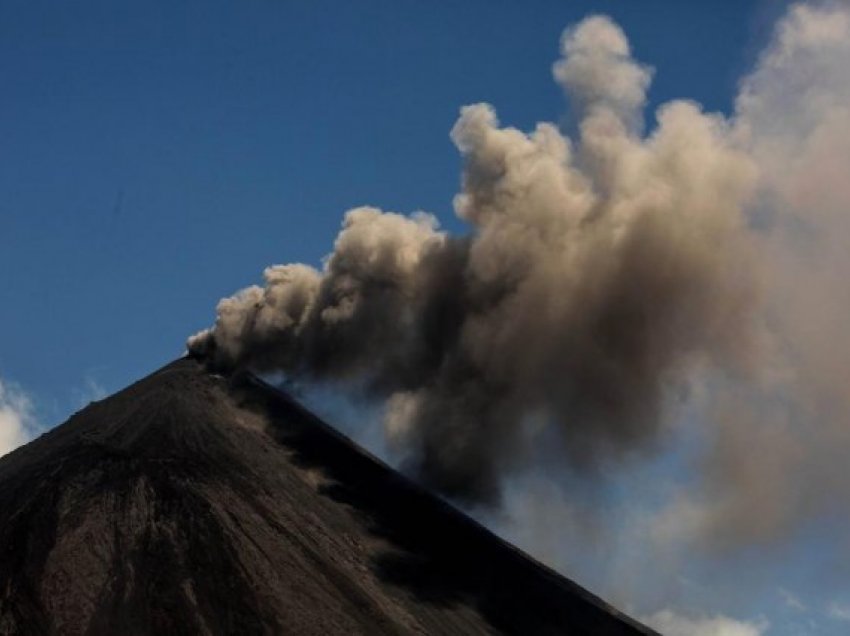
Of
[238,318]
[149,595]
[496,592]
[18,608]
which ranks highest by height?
[238,318]

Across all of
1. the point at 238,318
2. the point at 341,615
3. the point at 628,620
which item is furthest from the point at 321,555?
the point at 238,318

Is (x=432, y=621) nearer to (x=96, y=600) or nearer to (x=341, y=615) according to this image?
(x=341, y=615)

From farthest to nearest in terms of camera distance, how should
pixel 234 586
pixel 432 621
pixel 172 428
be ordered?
pixel 172 428
pixel 432 621
pixel 234 586

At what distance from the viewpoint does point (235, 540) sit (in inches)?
2549

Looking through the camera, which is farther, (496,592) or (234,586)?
(496,592)

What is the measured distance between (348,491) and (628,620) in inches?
816

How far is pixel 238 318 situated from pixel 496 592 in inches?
1676

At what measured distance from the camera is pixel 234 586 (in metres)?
60.2

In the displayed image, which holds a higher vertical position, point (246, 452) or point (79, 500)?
point (246, 452)

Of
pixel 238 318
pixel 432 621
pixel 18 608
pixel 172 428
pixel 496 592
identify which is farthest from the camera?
pixel 238 318

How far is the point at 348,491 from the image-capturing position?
264 ft

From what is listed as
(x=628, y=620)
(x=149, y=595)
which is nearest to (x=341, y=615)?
(x=149, y=595)

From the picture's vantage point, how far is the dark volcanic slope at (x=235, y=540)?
190 feet

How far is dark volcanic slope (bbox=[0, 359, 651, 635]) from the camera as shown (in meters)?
57.8
